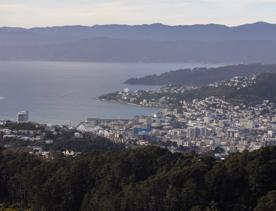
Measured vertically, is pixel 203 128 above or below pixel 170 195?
below

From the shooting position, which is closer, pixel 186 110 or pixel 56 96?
pixel 186 110

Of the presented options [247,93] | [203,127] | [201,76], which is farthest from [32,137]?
[201,76]

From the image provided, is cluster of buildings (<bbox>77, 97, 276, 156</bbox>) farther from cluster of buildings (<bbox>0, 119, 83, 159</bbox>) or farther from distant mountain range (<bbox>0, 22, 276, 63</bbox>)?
distant mountain range (<bbox>0, 22, 276, 63</bbox>)

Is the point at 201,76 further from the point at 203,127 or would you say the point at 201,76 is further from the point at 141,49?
the point at 141,49

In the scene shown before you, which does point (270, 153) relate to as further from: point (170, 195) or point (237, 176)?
point (170, 195)

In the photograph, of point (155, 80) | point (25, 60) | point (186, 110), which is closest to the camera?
point (186, 110)

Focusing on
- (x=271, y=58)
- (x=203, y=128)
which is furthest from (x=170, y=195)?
(x=271, y=58)
